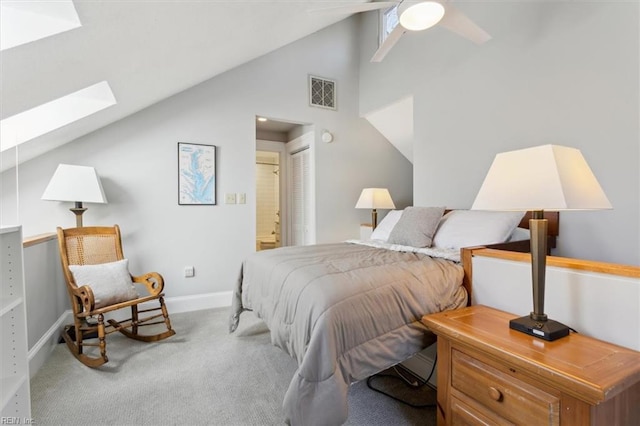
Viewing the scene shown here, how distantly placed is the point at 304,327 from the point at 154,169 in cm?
257

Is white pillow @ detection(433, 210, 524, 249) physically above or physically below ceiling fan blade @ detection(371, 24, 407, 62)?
below

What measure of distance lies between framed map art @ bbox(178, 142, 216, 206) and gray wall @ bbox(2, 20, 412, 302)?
0.22 feet

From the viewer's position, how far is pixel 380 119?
4.07 metres

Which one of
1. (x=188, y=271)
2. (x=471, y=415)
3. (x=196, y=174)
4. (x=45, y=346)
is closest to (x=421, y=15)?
(x=471, y=415)

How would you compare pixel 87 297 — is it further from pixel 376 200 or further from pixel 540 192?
pixel 376 200

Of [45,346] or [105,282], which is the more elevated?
[105,282]

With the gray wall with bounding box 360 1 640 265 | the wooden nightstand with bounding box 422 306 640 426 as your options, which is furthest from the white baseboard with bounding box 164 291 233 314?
the wooden nightstand with bounding box 422 306 640 426

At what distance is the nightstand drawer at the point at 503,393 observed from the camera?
976 mm

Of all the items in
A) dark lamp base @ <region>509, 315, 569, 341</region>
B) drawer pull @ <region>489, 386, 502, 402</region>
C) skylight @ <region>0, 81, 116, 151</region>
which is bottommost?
drawer pull @ <region>489, 386, 502, 402</region>

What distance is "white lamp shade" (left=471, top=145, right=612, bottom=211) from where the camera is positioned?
105 cm

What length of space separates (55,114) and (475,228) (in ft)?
10.7

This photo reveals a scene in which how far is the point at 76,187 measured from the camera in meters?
2.49

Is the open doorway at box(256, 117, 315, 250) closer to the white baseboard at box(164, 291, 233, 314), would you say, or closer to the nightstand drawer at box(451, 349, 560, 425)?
the white baseboard at box(164, 291, 233, 314)

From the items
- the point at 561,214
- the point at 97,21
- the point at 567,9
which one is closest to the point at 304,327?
the point at 97,21
